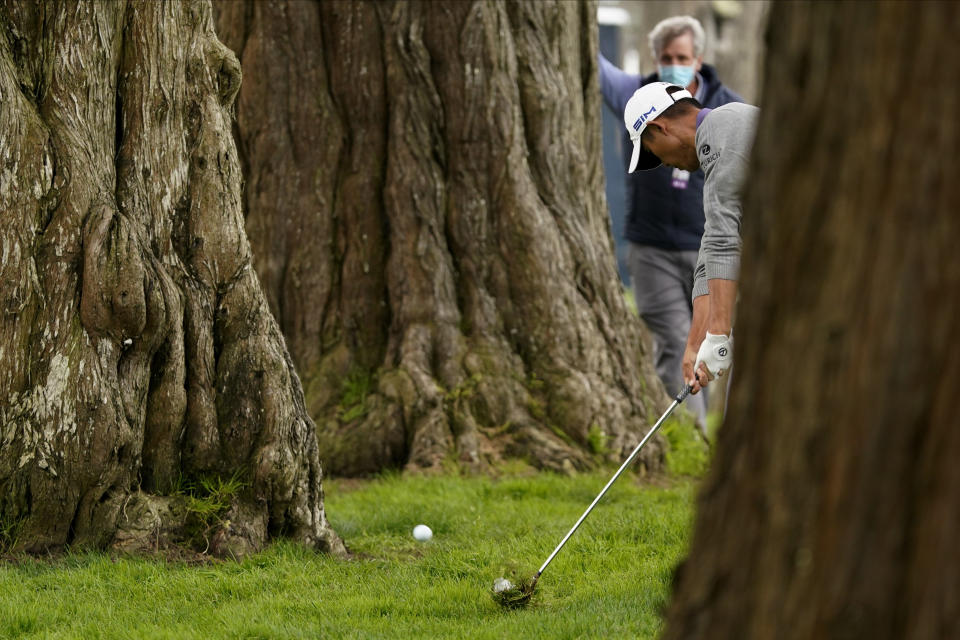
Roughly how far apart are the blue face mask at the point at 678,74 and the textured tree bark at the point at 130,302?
12.6ft

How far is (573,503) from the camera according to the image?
682 centimetres

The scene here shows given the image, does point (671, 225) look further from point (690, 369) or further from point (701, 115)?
point (690, 369)

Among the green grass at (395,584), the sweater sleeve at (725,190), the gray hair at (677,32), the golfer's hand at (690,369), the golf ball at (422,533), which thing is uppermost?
the gray hair at (677,32)

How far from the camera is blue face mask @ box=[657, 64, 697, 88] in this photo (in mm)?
8812

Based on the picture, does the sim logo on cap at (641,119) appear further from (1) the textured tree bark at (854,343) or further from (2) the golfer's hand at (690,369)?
(1) the textured tree bark at (854,343)

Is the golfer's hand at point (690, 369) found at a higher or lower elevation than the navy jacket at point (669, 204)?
lower

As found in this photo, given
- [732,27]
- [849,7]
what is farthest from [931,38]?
[732,27]

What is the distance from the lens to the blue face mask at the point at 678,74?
8812mm

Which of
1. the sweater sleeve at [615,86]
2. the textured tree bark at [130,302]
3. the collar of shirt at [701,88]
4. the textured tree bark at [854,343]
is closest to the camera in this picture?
the textured tree bark at [854,343]

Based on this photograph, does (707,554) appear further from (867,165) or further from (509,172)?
(509,172)

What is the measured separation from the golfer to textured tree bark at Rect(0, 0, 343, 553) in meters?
1.91

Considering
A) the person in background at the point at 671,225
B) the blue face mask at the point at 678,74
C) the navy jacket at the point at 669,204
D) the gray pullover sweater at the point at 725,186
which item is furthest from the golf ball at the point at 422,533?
the blue face mask at the point at 678,74

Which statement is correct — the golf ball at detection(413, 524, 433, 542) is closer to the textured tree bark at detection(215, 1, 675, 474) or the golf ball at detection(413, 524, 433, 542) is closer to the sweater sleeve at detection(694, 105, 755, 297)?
the textured tree bark at detection(215, 1, 675, 474)

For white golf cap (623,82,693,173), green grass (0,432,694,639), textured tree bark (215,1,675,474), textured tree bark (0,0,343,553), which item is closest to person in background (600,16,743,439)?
textured tree bark (215,1,675,474)
